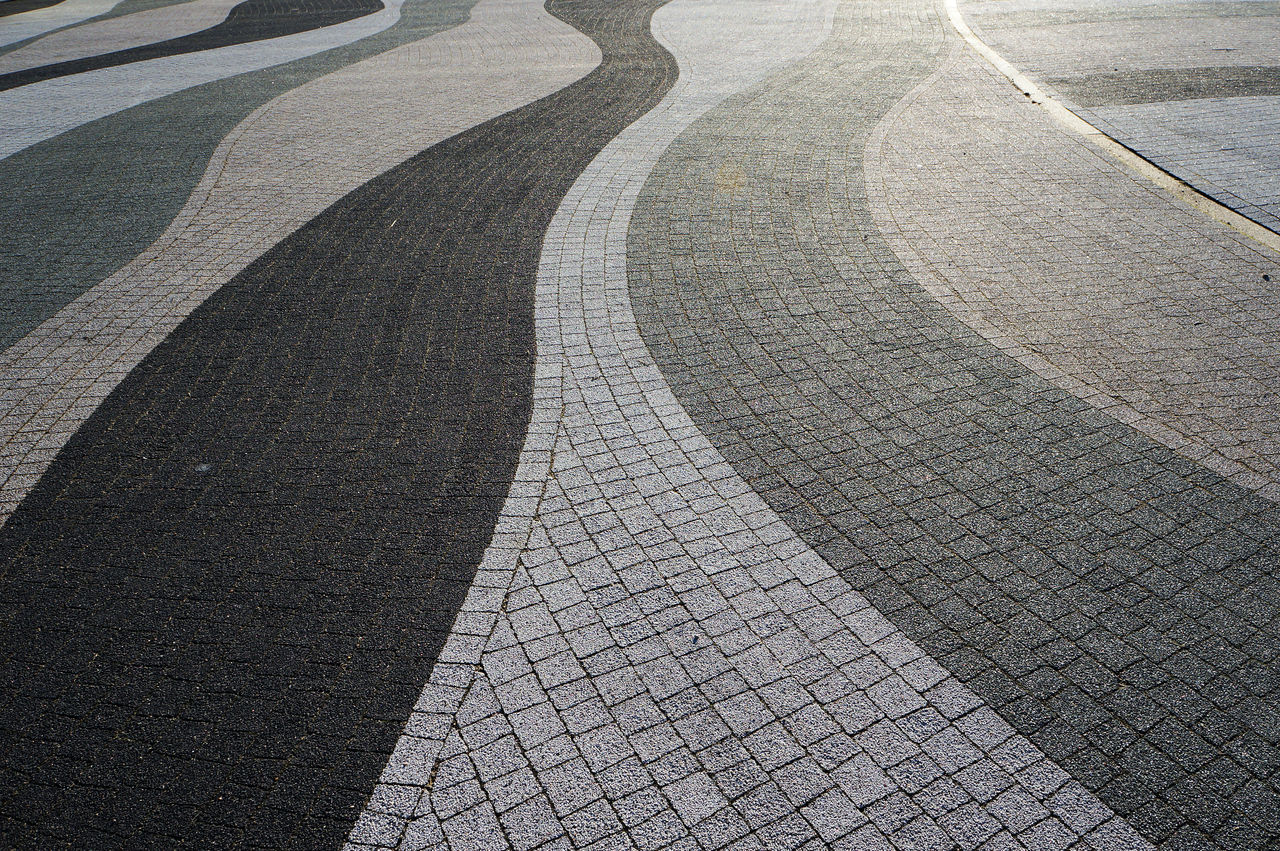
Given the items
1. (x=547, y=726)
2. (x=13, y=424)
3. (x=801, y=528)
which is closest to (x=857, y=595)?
(x=801, y=528)

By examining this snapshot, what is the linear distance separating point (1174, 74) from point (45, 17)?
23233 mm

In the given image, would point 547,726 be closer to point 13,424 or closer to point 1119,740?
point 1119,740

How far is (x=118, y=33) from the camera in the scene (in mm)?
18250

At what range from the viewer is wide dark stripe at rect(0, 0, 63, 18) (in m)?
21.7

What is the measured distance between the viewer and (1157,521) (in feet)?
15.7

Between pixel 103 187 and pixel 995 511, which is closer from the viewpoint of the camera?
pixel 995 511

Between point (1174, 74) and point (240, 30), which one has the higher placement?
point (240, 30)

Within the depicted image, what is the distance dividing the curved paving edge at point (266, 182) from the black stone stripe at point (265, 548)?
0.95 feet

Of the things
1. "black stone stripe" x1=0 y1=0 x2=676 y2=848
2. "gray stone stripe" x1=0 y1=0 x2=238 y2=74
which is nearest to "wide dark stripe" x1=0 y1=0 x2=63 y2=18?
"gray stone stripe" x1=0 y1=0 x2=238 y2=74

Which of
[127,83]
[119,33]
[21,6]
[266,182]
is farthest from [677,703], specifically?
[21,6]

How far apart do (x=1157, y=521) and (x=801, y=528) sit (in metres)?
1.89

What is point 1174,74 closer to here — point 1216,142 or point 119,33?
point 1216,142

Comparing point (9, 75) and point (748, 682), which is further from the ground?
point (9, 75)

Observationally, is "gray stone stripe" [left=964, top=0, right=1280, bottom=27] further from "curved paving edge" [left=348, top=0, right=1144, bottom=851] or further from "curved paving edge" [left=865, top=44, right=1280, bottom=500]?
"curved paving edge" [left=348, top=0, right=1144, bottom=851]
